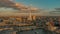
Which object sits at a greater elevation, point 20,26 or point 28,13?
point 28,13

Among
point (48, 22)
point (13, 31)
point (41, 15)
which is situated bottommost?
point (13, 31)

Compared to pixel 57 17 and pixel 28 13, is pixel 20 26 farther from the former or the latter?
pixel 57 17

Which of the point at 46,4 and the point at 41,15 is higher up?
the point at 46,4

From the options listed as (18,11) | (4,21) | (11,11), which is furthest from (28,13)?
(4,21)

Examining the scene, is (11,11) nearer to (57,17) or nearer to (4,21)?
(4,21)

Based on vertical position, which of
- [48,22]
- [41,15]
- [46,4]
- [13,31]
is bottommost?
[13,31]

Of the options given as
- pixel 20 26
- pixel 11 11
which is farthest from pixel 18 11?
pixel 20 26

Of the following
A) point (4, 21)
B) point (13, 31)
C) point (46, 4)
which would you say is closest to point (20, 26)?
point (13, 31)

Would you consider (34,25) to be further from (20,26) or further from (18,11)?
(18,11)
